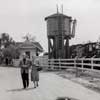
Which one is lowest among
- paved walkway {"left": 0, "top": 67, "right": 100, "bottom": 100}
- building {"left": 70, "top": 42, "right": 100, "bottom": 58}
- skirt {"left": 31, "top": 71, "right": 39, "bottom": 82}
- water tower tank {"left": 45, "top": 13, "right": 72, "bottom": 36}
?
paved walkway {"left": 0, "top": 67, "right": 100, "bottom": 100}

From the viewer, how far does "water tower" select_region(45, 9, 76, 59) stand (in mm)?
31719

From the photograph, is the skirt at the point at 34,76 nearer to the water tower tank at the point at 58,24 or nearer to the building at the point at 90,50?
the building at the point at 90,50

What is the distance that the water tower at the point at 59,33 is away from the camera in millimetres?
31719

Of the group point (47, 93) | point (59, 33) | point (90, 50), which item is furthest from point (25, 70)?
point (59, 33)

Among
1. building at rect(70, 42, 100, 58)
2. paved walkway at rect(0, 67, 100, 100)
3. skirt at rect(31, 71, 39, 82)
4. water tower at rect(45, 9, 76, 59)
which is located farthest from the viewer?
water tower at rect(45, 9, 76, 59)

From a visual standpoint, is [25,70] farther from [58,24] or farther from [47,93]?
[58,24]

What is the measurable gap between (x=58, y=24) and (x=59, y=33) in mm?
1044

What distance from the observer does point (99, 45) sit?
22.3 meters

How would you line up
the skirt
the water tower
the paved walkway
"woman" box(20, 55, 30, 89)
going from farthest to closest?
the water tower < the skirt < "woman" box(20, 55, 30, 89) < the paved walkway

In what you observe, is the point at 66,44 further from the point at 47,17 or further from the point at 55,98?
the point at 55,98

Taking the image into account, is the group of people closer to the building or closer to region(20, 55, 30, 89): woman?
region(20, 55, 30, 89): woman

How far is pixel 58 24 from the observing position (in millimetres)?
31688

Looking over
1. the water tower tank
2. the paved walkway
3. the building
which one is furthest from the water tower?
the paved walkway

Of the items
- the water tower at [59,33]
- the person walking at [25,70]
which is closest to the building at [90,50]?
the water tower at [59,33]
